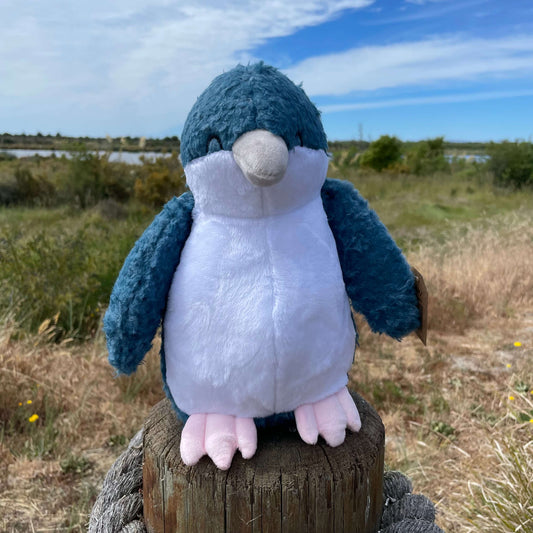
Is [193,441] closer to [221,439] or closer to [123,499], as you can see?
[221,439]

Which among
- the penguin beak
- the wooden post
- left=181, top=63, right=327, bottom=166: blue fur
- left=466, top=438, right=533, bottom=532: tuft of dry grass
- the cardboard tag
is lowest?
left=466, top=438, right=533, bottom=532: tuft of dry grass

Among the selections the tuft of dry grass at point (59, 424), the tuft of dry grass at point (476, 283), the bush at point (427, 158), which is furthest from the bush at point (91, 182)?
the bush at point (427, 158)

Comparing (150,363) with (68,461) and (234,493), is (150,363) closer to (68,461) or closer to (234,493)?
(68,461)

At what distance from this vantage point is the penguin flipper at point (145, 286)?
1.20 meters

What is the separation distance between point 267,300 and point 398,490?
0.87 m

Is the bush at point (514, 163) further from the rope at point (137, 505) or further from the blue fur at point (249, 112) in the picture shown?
the blue fur at point (249, 112)

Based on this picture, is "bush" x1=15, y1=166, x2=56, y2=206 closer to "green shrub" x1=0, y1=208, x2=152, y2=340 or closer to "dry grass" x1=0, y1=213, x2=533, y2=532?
"green shrub" x1=0, y1=208, x2=152, y2=340

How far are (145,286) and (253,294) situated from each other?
0.26 m

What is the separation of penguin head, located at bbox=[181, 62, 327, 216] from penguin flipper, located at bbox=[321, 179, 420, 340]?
18cm

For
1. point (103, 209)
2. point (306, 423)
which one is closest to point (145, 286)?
point (306, 423)

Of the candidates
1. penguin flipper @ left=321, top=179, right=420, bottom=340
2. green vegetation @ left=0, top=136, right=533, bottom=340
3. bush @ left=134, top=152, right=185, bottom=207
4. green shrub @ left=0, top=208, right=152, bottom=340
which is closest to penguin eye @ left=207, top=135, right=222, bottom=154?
penguin flipper @ left=321, top=179, right=420, bottom=340

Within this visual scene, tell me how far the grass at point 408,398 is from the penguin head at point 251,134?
159 centimetres

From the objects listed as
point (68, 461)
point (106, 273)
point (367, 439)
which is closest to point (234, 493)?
point (367, 439)

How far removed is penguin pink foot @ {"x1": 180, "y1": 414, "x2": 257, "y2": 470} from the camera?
1.18 metres
